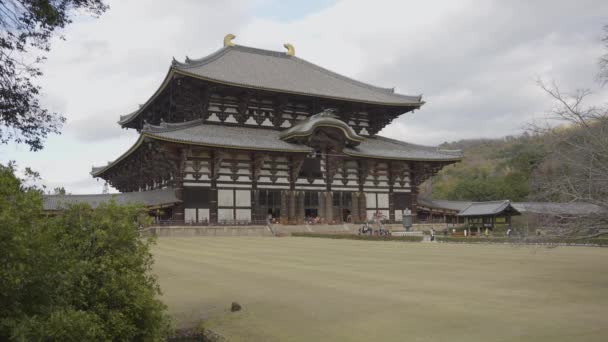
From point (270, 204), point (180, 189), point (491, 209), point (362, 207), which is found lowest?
point (491, 209)

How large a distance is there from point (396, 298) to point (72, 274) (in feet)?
19.0

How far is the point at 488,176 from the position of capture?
84.6 metres

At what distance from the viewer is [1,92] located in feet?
31.4

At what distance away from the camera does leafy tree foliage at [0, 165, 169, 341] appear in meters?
5.03

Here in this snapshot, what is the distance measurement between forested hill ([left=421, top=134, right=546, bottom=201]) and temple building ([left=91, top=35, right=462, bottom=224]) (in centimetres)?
1093

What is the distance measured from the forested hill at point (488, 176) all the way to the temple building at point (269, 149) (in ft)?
35.9

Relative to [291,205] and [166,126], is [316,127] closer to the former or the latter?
[291,205]

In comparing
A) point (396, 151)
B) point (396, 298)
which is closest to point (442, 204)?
point (396, 151)

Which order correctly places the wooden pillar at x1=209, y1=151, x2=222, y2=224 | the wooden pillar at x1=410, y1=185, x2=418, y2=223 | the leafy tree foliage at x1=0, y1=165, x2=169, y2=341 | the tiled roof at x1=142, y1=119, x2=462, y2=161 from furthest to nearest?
the wooden pillar at x1=410, y1=185, x2=418, y2=223 < the wooden pillar at x1=209, y1=151, x2=222, y2=224 < the tiled roof at x1=142, y1=119, x2=462, y2=161 < the leafy tree foliage at x1=0, y1=165, x2=169, y2=341

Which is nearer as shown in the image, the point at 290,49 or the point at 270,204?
the point at 270,204

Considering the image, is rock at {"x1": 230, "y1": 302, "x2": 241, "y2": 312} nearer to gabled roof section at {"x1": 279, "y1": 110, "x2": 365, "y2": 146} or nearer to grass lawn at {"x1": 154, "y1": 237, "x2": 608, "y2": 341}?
grass lawn at {"x1": 154, "y1": 237, "x2": 608, "y2": 341}

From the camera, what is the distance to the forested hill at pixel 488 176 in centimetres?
5753

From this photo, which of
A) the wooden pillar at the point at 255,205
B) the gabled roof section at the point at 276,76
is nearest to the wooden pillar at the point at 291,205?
the wooden pillar at the point at 255,205

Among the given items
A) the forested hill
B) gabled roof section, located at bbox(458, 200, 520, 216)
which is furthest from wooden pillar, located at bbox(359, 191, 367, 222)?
the forested hill
